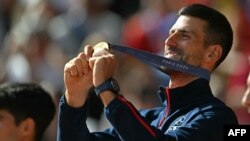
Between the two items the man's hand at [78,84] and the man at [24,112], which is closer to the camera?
the man's hand at [78,84]

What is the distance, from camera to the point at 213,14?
553cm

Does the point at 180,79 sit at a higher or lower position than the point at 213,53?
lower

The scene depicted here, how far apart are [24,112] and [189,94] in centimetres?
134

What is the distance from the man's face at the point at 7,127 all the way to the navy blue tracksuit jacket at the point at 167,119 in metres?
0.82

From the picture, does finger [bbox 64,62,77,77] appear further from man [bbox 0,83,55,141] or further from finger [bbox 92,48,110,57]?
man [bbox 0,83,55,141]

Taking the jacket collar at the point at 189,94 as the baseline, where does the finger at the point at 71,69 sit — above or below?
above

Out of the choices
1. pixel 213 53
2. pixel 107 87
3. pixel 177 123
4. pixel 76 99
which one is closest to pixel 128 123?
pixel 107 87

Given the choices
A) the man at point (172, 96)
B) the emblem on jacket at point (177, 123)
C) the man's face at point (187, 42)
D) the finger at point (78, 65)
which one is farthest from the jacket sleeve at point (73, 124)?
the man's face at point (187, 42)

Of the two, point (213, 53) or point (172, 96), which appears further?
point (213, 53)

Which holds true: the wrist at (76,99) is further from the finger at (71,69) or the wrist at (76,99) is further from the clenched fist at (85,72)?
the finger at (71,69)

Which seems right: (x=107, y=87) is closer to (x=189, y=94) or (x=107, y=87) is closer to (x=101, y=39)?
(x=189, y=94)

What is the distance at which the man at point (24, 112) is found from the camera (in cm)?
600

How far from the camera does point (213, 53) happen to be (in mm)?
5484

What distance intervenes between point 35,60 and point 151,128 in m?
5.72
